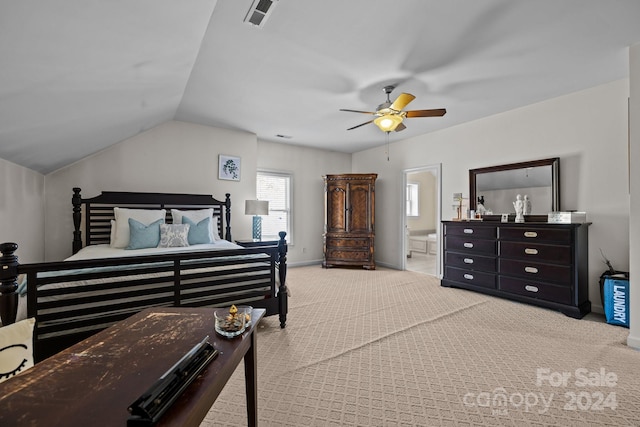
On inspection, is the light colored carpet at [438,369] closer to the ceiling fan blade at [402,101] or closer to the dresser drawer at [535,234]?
the dresser drawer at [535,234]

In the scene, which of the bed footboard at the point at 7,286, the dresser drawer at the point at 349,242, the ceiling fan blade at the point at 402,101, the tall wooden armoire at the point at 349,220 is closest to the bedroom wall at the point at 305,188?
the tall wooden armoire at the point at 349,220

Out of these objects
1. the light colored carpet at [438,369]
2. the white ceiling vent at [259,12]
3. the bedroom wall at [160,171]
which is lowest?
the light colored carpet at [438,369]

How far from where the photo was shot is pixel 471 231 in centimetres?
394

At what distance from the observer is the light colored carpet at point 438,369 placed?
1603 millimetres

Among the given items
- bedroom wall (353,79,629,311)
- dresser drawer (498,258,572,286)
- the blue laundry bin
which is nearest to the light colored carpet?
the blue laundry bin

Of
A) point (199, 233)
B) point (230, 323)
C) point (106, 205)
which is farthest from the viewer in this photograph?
point (106, 205)

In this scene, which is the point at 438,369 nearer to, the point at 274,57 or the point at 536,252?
the point at 536,252

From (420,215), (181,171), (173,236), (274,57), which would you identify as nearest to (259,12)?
(274,57)

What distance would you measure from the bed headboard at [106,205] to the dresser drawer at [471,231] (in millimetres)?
3984

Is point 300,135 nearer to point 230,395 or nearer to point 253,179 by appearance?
point 253,179

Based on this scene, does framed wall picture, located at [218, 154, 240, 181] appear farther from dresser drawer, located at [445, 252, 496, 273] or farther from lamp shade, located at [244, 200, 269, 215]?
dresser drawer, located at [445, 252, 496, 273]

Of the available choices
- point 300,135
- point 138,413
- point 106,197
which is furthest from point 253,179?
point 138,413

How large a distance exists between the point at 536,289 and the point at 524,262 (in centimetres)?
33

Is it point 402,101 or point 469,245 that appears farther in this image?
point 469,245
